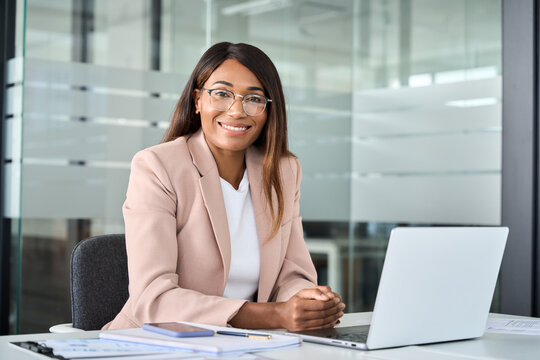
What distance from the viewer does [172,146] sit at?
206 centimetres

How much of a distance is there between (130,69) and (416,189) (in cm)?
180

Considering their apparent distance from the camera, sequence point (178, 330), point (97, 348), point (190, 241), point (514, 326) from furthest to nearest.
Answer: point (190, 241) < point (514, 326) < point (178, 330) < point (97, 348)

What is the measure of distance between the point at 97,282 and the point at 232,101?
64cm

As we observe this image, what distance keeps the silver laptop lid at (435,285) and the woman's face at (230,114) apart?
84 centimetres

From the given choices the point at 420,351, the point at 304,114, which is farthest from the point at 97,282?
the point at 304,114

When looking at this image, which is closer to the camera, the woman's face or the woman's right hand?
the woman's right hand

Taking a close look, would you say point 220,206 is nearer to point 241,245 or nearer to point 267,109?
point 241,245

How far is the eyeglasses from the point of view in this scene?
6.88 feet

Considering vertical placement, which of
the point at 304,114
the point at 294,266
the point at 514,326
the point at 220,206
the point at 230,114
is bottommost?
the point at 514,326

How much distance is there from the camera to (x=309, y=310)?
63.7 inches

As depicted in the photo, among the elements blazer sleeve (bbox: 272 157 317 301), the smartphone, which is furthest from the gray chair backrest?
the smartphone

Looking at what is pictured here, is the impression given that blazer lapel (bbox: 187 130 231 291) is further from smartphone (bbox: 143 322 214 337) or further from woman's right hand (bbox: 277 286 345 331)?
smartphone (bbox: 143 322 214 337)

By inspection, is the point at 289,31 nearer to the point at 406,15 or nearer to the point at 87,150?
the point at 406,15

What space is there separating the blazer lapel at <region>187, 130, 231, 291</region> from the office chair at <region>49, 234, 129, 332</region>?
0.35 meters
